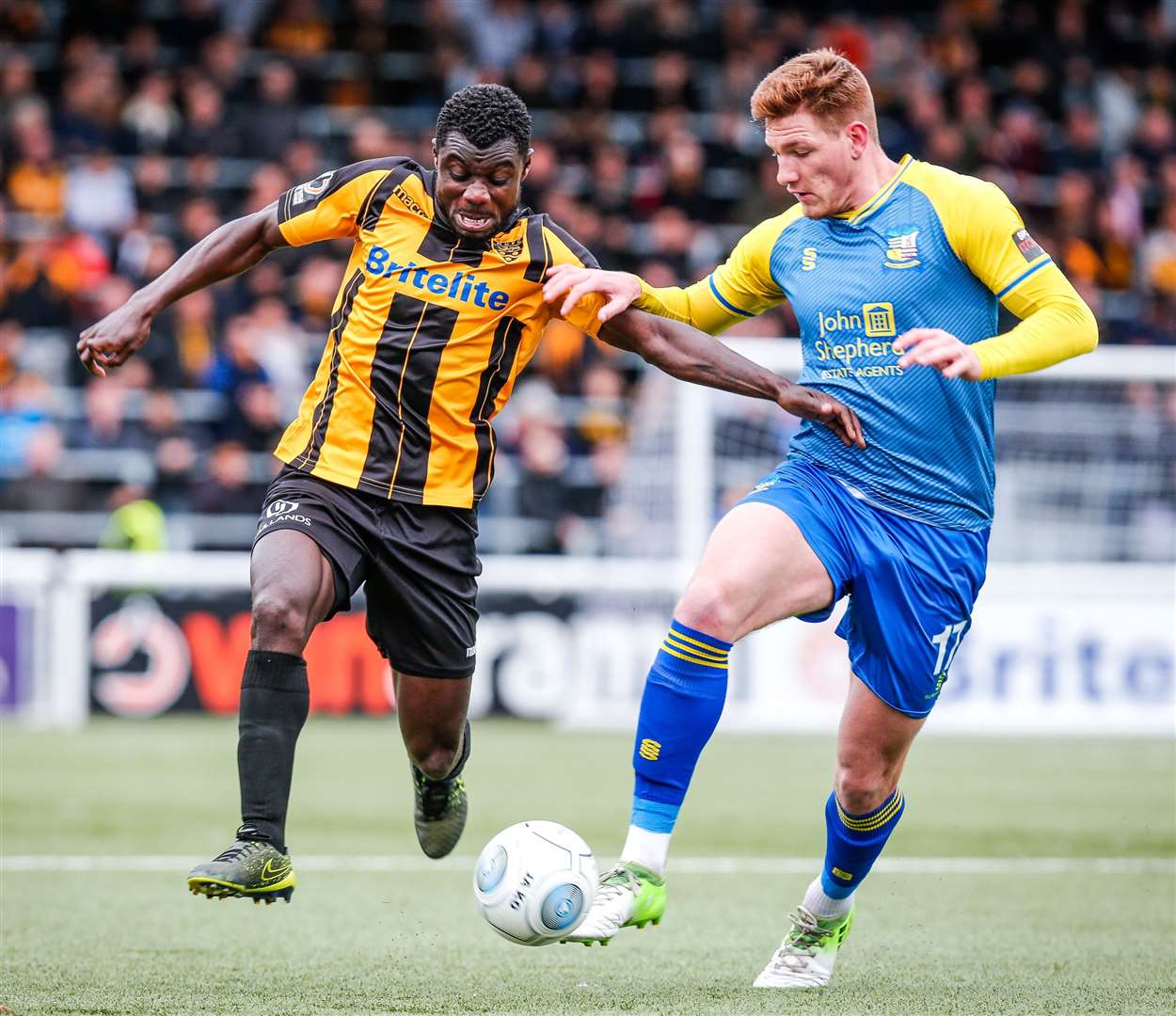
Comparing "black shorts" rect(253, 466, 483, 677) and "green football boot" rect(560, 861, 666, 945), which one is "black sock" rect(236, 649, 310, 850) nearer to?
"black shorts" rect(253, 466, 483, 677)

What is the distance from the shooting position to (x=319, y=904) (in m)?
6.90

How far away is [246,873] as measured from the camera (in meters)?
4.77

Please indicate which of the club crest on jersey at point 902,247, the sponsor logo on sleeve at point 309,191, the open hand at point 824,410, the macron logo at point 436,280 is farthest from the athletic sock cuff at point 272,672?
the club crest on jersey at point 902,247

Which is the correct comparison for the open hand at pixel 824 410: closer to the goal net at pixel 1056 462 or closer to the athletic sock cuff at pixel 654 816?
the athletic sock cuff at pixel 654 816

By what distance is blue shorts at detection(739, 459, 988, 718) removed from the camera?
534 cm

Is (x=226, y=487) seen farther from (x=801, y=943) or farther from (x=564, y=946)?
(x=801, y=943)

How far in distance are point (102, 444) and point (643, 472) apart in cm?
499

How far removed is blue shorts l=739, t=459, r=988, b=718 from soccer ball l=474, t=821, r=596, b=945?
3.43 ft

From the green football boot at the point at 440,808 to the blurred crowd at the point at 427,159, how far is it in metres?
9.25

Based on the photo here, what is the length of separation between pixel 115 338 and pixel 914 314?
2.52m

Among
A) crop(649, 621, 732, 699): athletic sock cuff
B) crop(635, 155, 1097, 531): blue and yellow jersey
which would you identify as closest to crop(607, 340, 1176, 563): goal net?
crop(635, 155, 1097, 531): blue and yellow jersey

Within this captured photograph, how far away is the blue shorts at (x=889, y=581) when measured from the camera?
17.5ft

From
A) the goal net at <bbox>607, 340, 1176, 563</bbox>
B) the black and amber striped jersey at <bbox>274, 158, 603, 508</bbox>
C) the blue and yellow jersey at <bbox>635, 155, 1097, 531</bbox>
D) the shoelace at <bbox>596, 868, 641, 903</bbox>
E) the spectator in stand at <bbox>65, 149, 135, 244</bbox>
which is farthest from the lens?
the spectator in stand at <bbox>65, 149, 135, 244</bbox>

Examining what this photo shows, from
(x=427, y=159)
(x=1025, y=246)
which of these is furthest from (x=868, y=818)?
(x=427, y=159)
